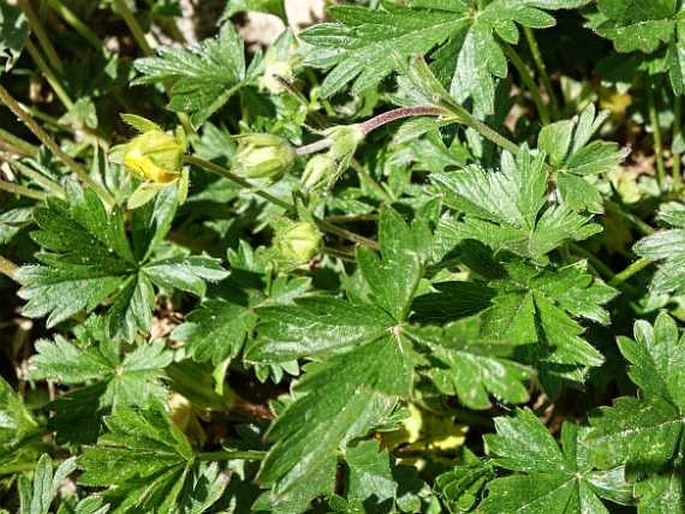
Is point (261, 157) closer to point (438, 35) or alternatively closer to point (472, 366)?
point (438, 35)

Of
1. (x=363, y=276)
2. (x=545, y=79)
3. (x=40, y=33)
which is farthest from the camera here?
(x=40, y=33)

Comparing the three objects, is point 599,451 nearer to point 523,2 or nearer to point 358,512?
point 358,512

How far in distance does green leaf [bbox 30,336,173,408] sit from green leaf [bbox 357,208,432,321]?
659mm

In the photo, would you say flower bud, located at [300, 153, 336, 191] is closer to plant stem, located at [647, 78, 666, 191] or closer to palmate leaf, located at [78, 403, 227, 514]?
palmate leaf, located at [78, 403, 227, 514]

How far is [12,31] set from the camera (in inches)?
98.4

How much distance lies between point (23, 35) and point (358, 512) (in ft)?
5.02

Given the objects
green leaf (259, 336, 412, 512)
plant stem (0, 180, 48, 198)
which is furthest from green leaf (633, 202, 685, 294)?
plant stem (0, 180, 48, 198)

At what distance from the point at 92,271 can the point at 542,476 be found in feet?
3.36

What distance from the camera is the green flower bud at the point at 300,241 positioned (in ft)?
6.16

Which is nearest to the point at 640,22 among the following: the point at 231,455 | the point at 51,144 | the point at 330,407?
the point at 330,407

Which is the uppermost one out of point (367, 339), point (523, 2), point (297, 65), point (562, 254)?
Answer: point (523, 2)

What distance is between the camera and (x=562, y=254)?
6.70 feet

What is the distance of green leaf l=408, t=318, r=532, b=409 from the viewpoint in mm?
1485

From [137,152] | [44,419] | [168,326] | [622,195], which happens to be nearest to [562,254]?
[622,195]
